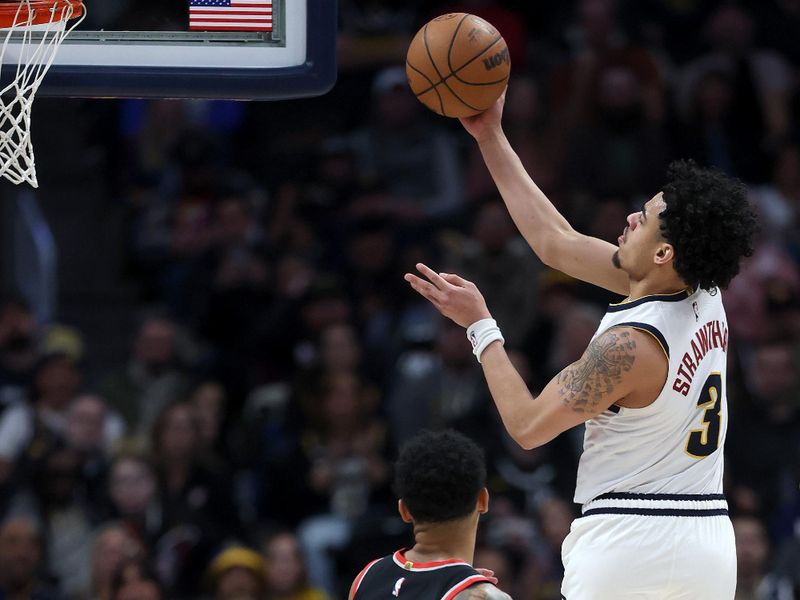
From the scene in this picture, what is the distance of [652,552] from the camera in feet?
12.2

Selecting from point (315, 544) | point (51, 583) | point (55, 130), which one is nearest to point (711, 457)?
point (315, 544)

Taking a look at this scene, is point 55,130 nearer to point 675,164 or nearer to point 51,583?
point 51,583

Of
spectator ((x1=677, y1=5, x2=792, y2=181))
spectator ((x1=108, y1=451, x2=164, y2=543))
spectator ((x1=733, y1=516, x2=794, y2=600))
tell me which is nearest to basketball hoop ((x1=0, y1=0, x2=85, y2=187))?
spectator ((x1=108, y1=451, x2=164, y2=543))

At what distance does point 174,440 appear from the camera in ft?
25.0

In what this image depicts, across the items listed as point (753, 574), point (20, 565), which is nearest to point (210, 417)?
point (20, 565)

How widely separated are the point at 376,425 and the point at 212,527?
3.62 ft

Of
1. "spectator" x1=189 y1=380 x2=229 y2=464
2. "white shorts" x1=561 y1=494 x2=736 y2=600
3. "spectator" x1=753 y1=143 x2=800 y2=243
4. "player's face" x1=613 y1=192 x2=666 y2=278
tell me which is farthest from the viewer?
"spectator" x1=753 y1=143 x2=800 y2=243

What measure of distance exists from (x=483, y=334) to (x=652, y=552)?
749 millimetres

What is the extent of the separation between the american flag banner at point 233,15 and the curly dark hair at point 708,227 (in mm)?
1436

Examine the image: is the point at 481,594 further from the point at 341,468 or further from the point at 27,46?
the point at 341,468

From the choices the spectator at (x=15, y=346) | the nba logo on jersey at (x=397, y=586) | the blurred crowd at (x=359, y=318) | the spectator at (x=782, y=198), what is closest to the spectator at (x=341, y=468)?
the blurred crowd at (x=359, y=318)

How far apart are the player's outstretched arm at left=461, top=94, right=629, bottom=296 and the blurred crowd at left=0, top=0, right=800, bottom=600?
2.93 metres

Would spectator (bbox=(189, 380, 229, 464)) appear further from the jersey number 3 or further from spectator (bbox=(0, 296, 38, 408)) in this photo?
the jersey number 3

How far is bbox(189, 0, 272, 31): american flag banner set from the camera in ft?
14.4
